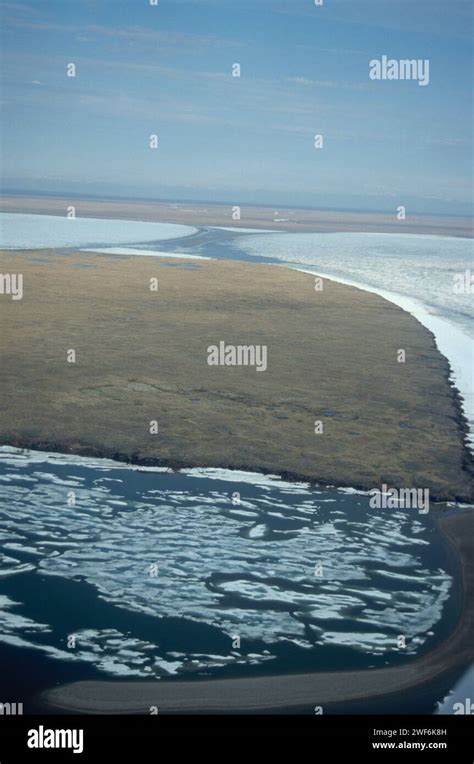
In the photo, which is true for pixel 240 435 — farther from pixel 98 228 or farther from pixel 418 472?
pixel 98 228

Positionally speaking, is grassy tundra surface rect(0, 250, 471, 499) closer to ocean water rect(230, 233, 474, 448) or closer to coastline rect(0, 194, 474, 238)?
ocean water rect(230, 233, 474, 448)

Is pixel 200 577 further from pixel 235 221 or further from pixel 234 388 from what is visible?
pixel 235 221

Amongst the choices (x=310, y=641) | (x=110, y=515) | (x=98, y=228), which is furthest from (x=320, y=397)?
(x=98, y=228)

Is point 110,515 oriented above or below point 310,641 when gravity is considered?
above

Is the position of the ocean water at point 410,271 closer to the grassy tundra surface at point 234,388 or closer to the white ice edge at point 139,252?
the grassy tundra surface at point 234,388

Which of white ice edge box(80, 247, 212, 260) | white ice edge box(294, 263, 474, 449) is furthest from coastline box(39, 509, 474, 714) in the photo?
white ice edge box(80, 247, 212, 260)

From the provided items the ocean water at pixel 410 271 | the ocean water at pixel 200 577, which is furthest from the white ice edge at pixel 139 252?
the ocean water at pixel 200 577
